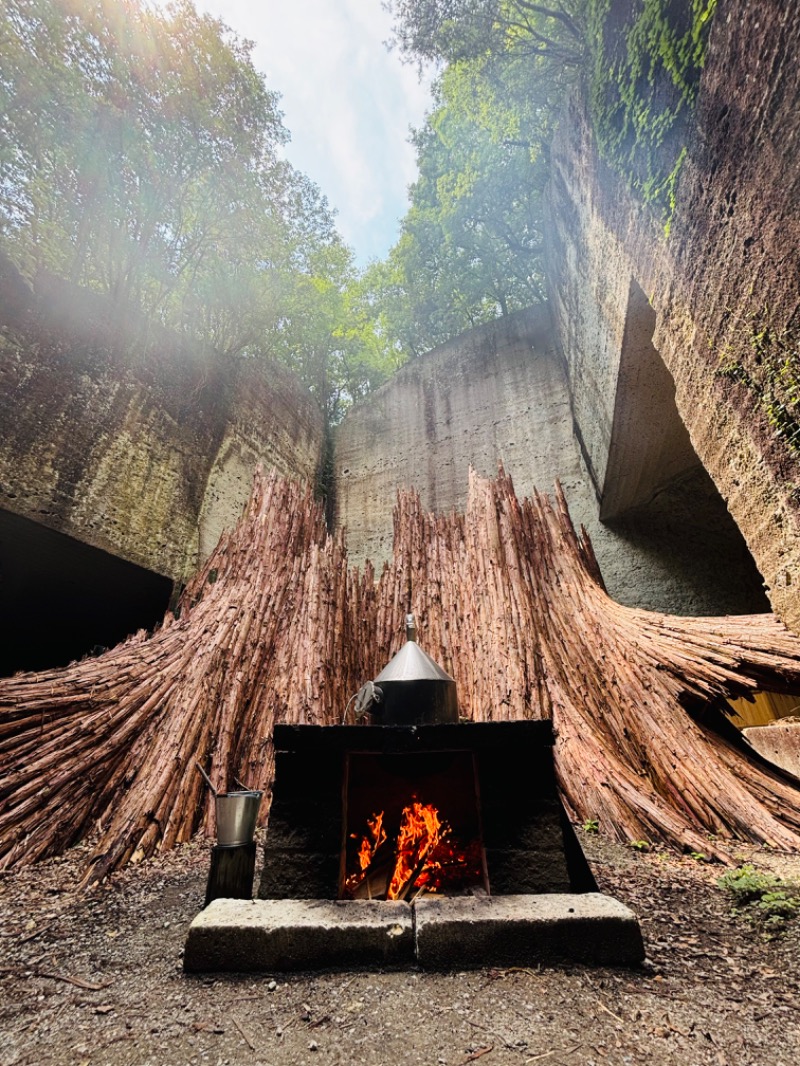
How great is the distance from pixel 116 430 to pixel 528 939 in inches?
269

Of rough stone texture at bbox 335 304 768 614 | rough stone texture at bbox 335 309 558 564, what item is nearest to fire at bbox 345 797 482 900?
rough stone texture at bbox 335 304 768 614

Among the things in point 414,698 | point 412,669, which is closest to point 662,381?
point 412,669

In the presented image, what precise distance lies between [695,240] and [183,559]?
21.3ft

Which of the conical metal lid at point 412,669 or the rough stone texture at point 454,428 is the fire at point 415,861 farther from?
the rough stone texture at point 454,428

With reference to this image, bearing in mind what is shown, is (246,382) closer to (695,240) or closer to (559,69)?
(559,69)

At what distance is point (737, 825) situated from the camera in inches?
109

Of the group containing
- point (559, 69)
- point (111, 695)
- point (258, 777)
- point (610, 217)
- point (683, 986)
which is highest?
point (559, 69)

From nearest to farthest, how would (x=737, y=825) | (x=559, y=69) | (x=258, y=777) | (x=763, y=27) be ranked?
(x=763, y=27)
(x=737, y=825)
(x=258, y=777)
(x=559, y=69)

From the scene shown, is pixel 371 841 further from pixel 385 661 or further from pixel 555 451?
pixel 555 451

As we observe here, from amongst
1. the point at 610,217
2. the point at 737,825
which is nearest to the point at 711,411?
the point at 610,217

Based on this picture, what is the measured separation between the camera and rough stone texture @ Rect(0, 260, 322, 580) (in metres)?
5.38

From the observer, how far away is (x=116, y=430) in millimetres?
6164

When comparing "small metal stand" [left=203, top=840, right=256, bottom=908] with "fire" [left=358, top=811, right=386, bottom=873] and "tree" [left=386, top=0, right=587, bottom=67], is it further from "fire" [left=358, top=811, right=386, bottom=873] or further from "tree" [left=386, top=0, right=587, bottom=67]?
"tree" [left=386, top=0, right=587, bottom=67]

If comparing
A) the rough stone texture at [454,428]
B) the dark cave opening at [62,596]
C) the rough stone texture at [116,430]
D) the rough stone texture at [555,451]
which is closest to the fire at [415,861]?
the rough stone texture at [555,451]
